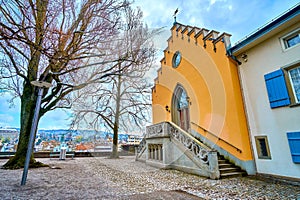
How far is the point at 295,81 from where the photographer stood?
5645 mm

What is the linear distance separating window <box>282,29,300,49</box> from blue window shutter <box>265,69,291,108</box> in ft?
3.09

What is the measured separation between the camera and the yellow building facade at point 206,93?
696cm

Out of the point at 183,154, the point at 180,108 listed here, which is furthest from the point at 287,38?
the point at 180,108

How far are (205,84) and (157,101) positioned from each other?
5.54 meters

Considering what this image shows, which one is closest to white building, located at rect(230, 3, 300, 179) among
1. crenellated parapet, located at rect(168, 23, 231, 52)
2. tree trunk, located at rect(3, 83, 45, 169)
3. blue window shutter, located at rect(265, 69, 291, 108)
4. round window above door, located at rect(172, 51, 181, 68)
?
Answer: blue window shutter, located at rect(265, 69, 291, 108)

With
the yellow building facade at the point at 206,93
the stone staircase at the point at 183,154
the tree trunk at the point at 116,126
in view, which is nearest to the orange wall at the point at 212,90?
the yellow building facade at the point at 206,93

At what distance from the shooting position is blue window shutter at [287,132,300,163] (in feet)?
16.9

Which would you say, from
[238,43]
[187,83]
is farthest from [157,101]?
[238,43]

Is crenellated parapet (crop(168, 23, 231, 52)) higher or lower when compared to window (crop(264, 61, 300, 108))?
higher

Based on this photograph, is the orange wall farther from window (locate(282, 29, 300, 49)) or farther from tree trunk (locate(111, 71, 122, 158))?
tree trunk (locate(111, 71, 122, 158))

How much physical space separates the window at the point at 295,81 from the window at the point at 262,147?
1833mm

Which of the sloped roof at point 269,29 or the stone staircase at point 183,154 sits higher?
the sloped roof at point 269,29

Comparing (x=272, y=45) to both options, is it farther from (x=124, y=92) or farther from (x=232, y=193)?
(x=124, y=92)

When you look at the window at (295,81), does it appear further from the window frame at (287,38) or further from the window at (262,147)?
the window at (262,147)
